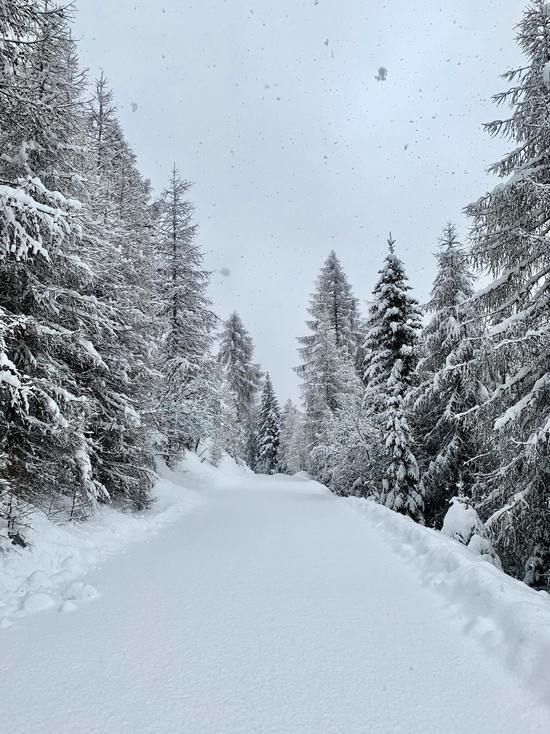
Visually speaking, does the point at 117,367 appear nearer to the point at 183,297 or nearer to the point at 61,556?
the point at 61,556

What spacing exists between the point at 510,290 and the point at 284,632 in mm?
6812

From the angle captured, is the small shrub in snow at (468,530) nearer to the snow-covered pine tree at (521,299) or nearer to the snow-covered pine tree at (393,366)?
the snow-covered pine tree at (521,299)

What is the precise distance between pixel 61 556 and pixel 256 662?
148 inches

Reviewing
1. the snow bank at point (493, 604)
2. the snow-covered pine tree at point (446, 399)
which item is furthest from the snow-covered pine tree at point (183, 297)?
the snow bank at point (493, 604)

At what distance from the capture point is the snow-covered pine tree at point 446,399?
40.6ft

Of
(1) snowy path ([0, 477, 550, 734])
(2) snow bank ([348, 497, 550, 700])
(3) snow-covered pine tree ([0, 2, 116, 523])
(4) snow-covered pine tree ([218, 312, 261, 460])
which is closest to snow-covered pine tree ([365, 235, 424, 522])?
(2) snow bank ([348, 497, 550, 700])

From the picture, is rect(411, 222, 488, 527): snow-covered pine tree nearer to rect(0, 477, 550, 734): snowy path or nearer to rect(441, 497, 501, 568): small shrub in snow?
rect(441, 497, 501, 568): small shrub in snow

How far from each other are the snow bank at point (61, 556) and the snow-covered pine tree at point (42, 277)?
52 cm

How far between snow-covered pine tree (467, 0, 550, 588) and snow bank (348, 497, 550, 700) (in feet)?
5.94

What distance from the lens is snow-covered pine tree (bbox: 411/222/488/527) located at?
12367 millimetres

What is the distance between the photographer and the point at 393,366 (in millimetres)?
14875

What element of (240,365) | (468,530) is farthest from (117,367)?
(240,365)

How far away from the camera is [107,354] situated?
916 cm

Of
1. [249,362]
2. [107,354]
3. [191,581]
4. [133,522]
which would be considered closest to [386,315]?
[107,354]
